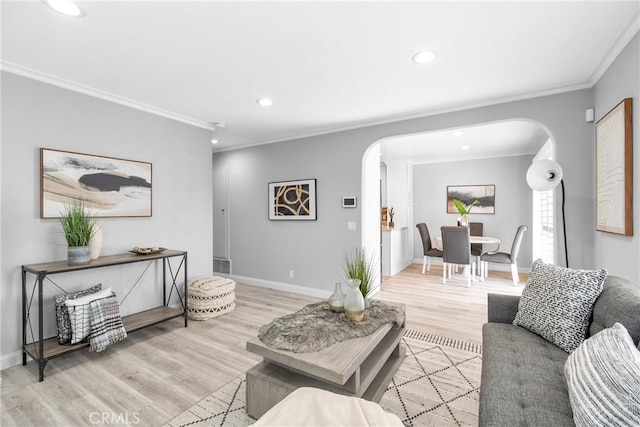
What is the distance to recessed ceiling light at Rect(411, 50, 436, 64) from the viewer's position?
7.11 ft

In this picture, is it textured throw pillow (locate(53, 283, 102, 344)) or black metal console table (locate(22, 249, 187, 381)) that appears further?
textured throw pillow (locate(53, 283, 102, 344))

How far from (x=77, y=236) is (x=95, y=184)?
62cm

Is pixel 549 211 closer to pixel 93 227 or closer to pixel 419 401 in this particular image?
pixel 419 401

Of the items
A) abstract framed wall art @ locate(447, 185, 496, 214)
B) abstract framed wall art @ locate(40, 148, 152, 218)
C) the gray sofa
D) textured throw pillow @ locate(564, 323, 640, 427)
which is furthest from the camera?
abstract framed wall art @ locate(447, 185, 496, 214)

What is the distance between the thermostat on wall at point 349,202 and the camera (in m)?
4.01

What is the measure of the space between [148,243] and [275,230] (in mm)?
1886

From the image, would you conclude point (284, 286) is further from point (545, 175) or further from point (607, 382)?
point (607, 382)

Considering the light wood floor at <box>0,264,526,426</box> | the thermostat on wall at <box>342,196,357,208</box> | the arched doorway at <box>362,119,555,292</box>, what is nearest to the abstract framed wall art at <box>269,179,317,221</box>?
the thermostat on wall at <box>342,196,357,208</box>

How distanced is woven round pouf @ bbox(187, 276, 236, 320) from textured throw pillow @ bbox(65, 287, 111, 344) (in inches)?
42.7

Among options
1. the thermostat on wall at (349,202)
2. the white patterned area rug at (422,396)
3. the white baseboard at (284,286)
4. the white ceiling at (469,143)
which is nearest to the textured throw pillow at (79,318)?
the white patterned area rug at (422,396)

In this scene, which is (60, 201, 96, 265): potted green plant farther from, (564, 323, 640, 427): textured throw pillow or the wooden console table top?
(564, 323, 640, 427): textured throw pillow

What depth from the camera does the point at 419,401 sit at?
1.93 metres

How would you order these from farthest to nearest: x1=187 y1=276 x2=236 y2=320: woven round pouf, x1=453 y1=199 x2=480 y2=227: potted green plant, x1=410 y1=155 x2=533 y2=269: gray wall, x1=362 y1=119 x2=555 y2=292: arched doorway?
1. x1=410 y1=155 x2=533 y2=269: gray wall
2. x1=453 y1=199 x2=480 y2=227: potted green plant
3. x1=362 y1=119 x2=555 y2=292: arched doorway
4. x1=187 y1=276 x2=236 y2=320: woven round pouf

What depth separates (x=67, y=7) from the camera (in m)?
1.69
